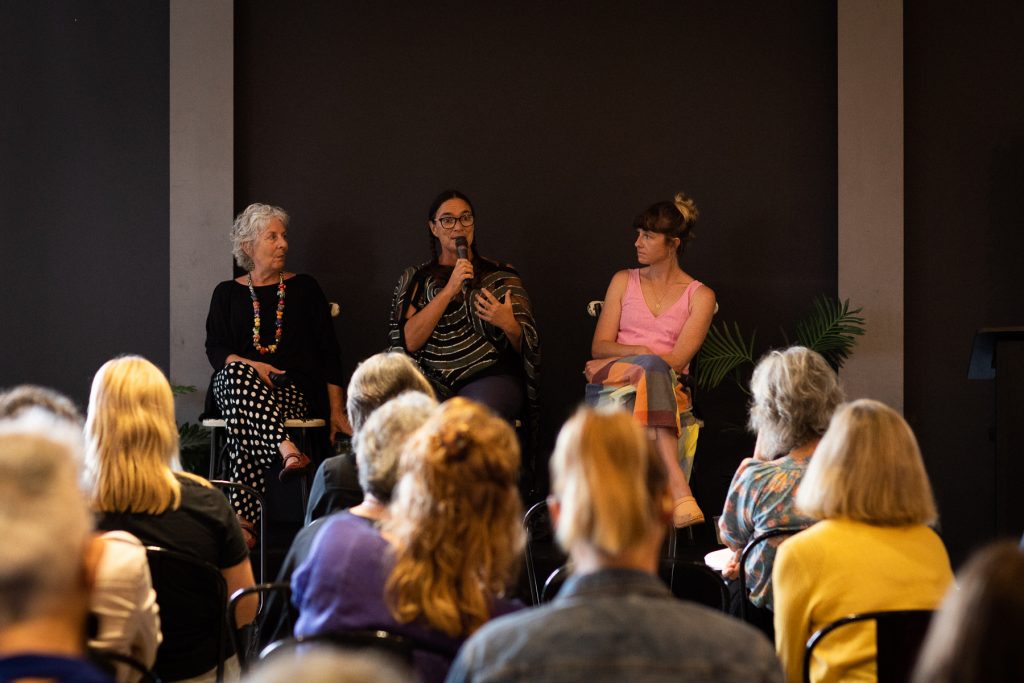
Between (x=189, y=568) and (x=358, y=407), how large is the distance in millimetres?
798

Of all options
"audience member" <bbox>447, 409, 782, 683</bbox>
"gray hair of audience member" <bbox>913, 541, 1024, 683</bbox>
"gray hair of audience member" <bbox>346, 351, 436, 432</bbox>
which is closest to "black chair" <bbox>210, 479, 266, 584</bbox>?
"gray hair of audience member" <bbox>346, 351, 436, 432</bbox>

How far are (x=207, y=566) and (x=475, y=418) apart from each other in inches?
31.6

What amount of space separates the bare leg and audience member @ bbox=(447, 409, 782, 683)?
304cm

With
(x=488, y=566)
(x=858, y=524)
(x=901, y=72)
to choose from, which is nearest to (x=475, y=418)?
(x=488, y=566)

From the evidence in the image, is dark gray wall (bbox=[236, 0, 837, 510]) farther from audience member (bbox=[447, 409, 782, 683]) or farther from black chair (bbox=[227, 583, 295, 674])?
audience member (bbox=[447, 409, 782, 683])

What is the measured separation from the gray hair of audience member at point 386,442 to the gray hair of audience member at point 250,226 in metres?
3.05

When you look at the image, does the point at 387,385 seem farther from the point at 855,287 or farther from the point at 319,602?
the point at 855,287

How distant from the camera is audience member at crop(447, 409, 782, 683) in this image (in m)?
1.41

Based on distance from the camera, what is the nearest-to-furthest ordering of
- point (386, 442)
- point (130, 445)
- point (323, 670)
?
1. point (323, 670)
2. point (386, 442)
3. point (130, 445)

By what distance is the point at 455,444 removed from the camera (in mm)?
1925

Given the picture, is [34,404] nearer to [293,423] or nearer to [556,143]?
[293,423]

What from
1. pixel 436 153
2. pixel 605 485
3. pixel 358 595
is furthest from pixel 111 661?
pixel 436 153

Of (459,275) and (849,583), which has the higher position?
(459,275)

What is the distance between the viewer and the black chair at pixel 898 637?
6.62ft
